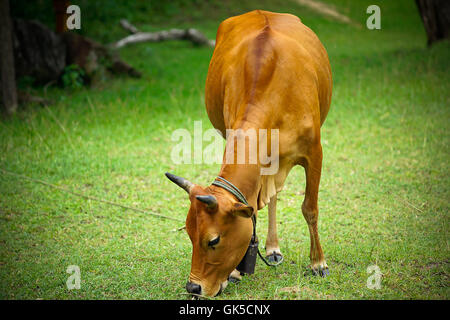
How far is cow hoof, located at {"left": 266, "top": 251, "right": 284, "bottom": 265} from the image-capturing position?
178 inches

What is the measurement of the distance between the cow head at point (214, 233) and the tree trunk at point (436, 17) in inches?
354

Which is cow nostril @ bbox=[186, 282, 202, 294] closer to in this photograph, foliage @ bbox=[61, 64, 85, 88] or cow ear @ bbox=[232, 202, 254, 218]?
cow ear @ bbox=[232, 202, 254, 218]

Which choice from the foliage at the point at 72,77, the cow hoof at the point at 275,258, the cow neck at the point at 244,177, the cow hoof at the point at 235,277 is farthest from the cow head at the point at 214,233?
the foliage at the point at 72,77

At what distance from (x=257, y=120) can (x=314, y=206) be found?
0.99 m

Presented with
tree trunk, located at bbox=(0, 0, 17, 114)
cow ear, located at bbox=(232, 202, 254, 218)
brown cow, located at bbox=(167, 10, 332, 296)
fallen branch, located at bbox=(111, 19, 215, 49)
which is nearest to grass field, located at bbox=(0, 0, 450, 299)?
tree trunk, located at bbox=(0, 0, 17, 114)

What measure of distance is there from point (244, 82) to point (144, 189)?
2.73m

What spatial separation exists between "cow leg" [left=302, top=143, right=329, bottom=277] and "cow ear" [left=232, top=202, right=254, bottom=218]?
0.94m

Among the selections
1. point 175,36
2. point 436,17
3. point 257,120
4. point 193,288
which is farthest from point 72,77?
point 436,17

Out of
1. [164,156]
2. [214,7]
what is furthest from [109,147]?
[214,7]

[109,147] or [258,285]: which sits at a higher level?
[258,285]

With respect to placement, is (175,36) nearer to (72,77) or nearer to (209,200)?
(72,77)

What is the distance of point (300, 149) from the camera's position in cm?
390
